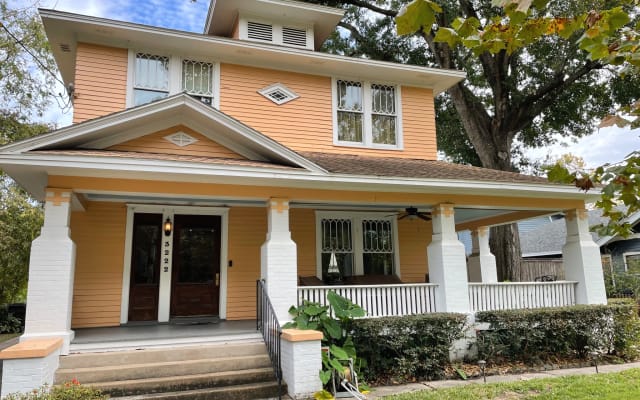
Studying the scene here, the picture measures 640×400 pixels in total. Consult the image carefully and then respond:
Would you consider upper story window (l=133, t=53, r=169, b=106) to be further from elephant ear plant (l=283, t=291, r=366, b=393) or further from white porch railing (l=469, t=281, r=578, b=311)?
white porch railing (l=469, t=281, r=578, b=311)

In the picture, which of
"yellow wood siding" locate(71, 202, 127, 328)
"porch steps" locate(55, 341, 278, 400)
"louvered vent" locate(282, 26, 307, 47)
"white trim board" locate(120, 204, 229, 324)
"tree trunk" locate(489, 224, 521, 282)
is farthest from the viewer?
"tree trunk" locate(489, 224, 521, 282)

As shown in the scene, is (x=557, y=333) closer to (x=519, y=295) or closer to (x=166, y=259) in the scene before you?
(x=519, y=295)

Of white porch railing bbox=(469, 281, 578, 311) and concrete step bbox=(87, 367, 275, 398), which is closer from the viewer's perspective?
concrete step bbox=(87, 367, 275, 398)

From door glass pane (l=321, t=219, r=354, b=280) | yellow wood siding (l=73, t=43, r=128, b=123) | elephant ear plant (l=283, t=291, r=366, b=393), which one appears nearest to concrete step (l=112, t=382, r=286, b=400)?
elephant ear plant (l=283, t=291, r=366, b=393)

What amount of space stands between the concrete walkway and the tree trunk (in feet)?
21.4

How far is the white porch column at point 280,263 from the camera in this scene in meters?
7.41

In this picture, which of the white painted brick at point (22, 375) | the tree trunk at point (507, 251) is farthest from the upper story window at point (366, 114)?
the white painted brick at point (22, 375)

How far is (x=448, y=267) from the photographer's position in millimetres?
8484

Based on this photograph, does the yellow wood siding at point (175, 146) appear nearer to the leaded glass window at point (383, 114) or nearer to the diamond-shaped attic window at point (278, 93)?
the diamond-shaped attic window at point (278, 93)

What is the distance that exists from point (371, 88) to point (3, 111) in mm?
13281

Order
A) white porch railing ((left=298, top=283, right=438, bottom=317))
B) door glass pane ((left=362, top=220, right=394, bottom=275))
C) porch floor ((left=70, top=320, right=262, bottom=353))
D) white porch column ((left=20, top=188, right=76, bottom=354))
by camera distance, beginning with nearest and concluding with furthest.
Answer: white porch column ((left=20, top=188, right=76, bottom=354))
porch floor ((left=70, top=320, right=262, bottom=353))
white porch railing ((left=298, top=283, right=438, bottom=317))
door glass pane ((left=362, top=220, right=394, bottom=275))

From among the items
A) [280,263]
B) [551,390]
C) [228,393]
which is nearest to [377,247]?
[280,263]

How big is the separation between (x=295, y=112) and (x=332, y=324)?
5.45m

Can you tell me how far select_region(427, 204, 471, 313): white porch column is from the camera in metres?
8.43
